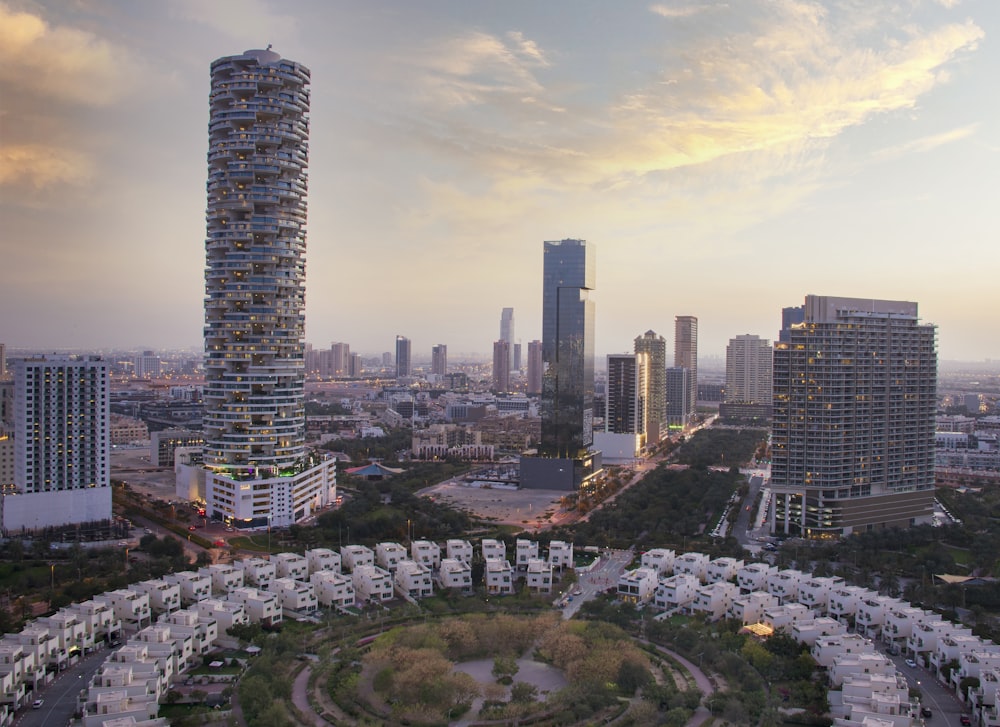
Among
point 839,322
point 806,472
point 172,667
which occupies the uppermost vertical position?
point 839,322

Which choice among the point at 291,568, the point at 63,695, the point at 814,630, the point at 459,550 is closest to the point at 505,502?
the point at 459,550

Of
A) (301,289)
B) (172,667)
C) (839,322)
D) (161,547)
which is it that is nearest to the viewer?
(172,667)

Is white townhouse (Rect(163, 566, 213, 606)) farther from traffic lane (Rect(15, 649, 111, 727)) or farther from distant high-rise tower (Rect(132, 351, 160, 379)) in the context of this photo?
distant high-rise tower (Rect(132, 351, 160, 379))

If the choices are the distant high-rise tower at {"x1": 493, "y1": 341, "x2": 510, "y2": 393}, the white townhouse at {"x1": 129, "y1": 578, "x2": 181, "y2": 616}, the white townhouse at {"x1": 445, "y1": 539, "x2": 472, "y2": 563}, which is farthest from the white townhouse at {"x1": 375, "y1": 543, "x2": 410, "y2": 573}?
the distant high-rise tower at {"x1": 493, "y1": 341, "x2": 510, "y2": 393}

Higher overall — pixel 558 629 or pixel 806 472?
pixel 806 472

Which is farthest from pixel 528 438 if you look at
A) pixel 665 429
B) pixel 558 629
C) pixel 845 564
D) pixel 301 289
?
pixel 558 629

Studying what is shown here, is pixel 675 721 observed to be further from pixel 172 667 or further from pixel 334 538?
pixel 334 538
